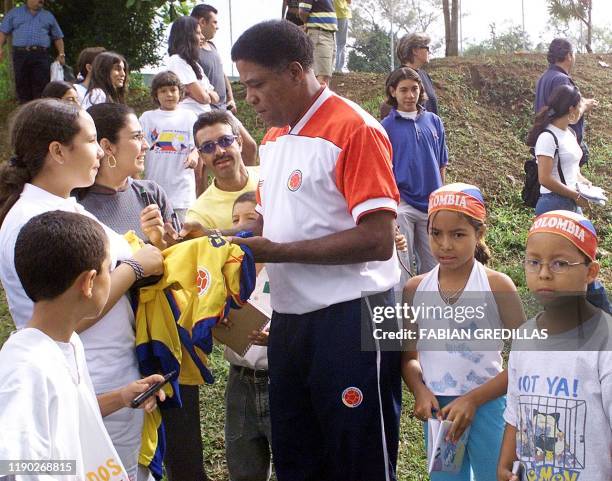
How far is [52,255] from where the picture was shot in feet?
7.29

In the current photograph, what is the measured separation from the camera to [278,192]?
2820mm

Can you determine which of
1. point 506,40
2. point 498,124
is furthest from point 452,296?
point 506,40

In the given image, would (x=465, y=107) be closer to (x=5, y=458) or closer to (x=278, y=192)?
(x=278, y=192)

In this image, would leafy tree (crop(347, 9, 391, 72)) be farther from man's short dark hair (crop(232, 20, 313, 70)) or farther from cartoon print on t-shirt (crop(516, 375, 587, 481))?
cartoon print on t-shirt (crop(516, 375, 587, 481))

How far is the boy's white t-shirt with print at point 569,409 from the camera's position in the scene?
2.34 meters

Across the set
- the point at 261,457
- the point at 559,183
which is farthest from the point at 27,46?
the point at 261,457

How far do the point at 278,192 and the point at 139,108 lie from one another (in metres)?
9.11

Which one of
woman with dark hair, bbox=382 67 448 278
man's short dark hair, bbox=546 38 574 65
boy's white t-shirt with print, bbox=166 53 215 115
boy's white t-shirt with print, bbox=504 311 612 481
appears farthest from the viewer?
man's short dark hair, bbox=546 38 574 65

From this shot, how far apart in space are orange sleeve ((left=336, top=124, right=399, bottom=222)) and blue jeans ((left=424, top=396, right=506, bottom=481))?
2.80ft

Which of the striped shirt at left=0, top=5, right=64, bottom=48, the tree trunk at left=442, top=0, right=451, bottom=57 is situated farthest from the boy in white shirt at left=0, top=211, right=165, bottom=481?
the tree trunk at left=442, top=0, right=451, bottom=57

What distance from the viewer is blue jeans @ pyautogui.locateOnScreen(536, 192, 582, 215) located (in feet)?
16.9

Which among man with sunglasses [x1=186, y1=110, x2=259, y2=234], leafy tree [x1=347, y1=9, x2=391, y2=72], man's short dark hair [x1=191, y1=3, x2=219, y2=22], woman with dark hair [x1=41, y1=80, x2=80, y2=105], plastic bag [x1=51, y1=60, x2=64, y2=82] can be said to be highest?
leafy tree [x1=347, y1=9, x2=391, y2=72]

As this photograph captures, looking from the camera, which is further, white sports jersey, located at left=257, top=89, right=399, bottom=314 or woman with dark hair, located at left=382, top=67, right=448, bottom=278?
woman with dark hair, located at left=382, top=67, right=448, bottom=278

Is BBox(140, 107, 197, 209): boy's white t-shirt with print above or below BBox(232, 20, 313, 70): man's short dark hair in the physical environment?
above
